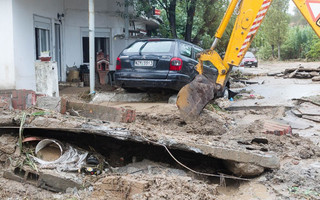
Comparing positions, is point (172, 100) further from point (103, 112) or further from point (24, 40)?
point (24, 40)

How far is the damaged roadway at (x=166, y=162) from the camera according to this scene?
13.4ft

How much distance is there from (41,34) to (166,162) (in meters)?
8.95

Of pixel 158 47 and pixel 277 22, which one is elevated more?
pixel 277 22

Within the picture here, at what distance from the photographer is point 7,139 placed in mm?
5012

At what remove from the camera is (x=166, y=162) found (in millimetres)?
5141

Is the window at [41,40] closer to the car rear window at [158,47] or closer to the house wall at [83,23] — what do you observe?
the house wall at [83,23]

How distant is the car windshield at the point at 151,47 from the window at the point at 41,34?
403 centimetres

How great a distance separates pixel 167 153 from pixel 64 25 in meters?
10.3

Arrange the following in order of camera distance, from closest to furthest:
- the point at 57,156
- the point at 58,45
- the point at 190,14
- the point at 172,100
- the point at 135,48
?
the point at 57,156 < the point at 172,100 < the point at 135,48 < the point at 58,45 < the point at 190,14

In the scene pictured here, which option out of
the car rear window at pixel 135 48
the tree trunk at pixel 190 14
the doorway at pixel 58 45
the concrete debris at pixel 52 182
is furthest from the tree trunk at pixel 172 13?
→ the concrete debris at pixel 52 182

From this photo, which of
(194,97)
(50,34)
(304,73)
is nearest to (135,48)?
(194,97)

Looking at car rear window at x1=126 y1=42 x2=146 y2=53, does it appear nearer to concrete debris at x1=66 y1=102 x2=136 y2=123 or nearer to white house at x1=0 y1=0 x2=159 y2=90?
white house at x1=0 y1=0 x2=159 y2=90

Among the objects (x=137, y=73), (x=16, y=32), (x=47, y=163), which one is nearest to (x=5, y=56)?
(x=16, y=32)

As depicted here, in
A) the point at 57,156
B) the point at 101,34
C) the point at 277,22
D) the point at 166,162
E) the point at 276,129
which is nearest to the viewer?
the point at 57,156
